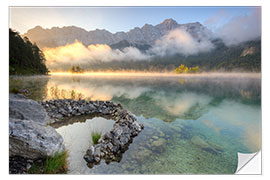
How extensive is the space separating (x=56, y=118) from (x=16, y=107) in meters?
1.94

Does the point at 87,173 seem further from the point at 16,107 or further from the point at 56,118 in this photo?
the point at 56,118

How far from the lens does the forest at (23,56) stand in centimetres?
274

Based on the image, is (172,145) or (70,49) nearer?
(172,145)

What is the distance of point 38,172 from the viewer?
2.15m

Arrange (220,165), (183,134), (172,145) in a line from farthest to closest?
(183,134) → (172,145) → (220,165)

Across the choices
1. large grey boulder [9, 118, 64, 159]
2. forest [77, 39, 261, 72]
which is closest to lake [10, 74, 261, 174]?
forest [77, 39, 261, 72]

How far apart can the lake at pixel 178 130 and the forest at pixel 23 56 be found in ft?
0.68

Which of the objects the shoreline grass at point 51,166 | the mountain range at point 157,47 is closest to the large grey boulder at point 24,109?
the mountain range at point 157,47

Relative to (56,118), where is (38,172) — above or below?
below

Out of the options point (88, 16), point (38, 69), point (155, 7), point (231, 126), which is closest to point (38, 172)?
point (38, 69)

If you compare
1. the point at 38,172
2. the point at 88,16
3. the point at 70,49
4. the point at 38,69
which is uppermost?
the point at 88,16

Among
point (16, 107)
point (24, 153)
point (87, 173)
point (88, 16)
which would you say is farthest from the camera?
point (88, 16)

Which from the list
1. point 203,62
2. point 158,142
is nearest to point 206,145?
point 158,142

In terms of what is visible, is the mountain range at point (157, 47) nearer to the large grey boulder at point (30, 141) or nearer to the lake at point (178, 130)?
the lake at point (178, 130)
